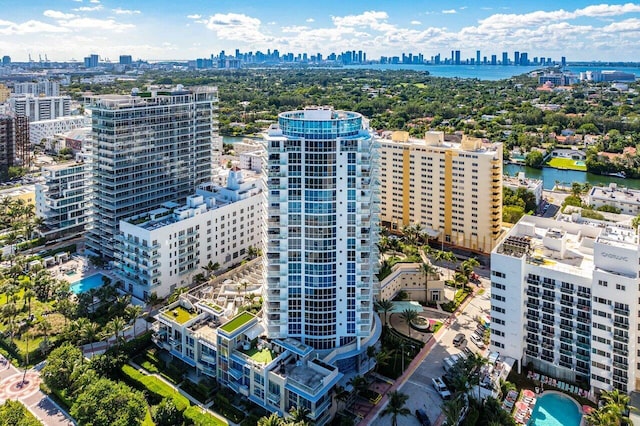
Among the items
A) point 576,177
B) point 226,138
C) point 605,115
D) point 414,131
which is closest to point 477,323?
point 576,177

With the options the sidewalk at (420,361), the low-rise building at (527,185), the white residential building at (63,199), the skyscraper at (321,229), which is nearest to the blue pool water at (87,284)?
the white residential building at (63,199)

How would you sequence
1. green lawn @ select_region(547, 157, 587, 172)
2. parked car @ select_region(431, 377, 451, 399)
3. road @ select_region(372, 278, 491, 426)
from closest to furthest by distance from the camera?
road @ select_region(372, 278, 491, 426), parked car @ select_region(431, 377, 451, 399), green lawn @ select_region(547, 157, 587, 172)

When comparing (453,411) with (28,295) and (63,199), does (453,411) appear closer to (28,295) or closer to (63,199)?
(28,295)

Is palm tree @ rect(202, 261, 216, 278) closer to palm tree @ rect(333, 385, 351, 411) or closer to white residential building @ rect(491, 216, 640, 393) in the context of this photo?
palm tree @ rect(333, 385, 351, 411)

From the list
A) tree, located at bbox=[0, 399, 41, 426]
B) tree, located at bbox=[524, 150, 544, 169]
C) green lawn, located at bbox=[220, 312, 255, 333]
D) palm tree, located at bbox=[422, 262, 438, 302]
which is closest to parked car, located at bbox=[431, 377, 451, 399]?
palm tree, located at bbox=[422, 262, 438, 302]

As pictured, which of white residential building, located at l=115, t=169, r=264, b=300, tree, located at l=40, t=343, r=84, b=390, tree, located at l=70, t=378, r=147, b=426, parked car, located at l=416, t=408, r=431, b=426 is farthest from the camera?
white residential building, located at l=115, t=169, r=264, b=300

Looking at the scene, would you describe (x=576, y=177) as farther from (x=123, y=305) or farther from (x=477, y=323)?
(x=123, y=305)
